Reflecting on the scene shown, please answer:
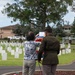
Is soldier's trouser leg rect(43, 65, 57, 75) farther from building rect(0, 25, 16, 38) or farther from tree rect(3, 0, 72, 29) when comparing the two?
building rect(0, 25, 16, 38)

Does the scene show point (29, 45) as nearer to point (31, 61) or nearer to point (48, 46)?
point (31, 61)

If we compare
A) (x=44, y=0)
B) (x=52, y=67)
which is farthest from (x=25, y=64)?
(x=44, y=0)

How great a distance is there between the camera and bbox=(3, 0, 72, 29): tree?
72.0 meters

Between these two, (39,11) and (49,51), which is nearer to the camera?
(49,51)

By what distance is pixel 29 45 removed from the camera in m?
13.0

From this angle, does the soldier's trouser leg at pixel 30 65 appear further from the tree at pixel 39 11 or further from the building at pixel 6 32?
the building at pixel 6 32

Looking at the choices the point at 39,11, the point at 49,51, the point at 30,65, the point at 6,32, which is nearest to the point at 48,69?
the point at 49,51

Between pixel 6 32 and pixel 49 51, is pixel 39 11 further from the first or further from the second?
pixel 6 32

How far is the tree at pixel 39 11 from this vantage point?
7200 cm

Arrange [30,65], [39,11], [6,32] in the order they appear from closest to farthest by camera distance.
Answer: [30,65]
[39,11]
[6,32]

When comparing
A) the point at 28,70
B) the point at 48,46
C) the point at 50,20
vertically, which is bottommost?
the point at 28,70

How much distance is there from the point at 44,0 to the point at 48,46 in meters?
60.0

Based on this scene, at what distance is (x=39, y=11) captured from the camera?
73.7 metres

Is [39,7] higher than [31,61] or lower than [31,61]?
higher
